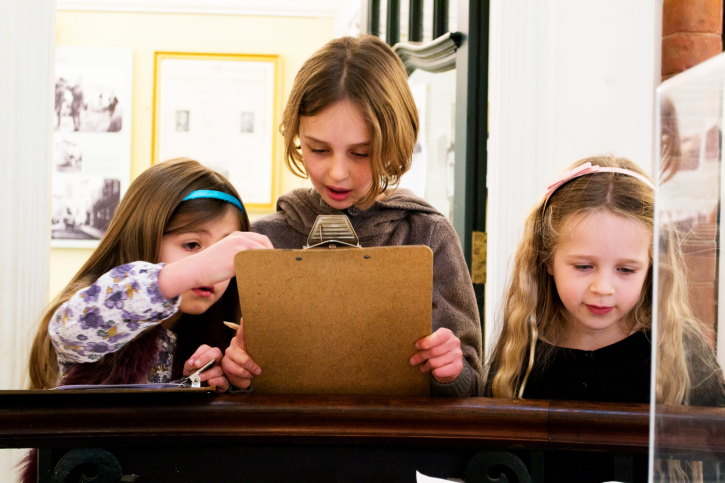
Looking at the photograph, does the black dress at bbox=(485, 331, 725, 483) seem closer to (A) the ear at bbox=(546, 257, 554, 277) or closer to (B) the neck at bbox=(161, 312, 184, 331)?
(A) the ear at bbox=(546, 257, 554, 277)

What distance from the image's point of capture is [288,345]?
785mm

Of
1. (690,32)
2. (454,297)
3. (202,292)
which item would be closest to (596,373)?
(454,297)

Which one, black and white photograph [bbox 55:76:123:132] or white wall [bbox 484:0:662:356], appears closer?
white wall [bbox 484:0:662:356]

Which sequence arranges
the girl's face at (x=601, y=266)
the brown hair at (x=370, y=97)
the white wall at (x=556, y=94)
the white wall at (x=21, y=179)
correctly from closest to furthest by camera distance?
the girl's face at (x=601, y=266), the brown hair at (x=370, y=97), the white wall at (x=21, y=179), the white wall at (x=556, y=94)

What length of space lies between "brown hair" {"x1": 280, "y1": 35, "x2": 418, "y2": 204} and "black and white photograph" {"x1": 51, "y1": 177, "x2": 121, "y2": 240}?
9.57 ft

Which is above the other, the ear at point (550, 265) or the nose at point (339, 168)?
the nose at point (339, 168)

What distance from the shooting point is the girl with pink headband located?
1021 mm

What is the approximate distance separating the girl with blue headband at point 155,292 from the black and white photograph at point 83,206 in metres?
2.81

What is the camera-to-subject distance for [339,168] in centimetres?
108

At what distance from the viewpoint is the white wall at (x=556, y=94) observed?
5.57 ft

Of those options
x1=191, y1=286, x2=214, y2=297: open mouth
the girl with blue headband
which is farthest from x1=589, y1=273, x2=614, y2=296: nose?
x1=191, y1=286, x2=214, y2=297: open mouth

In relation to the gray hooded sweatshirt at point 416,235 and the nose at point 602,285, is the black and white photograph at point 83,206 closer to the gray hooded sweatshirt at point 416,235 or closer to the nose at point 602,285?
the gray hooded sweatshirt at point 416,235

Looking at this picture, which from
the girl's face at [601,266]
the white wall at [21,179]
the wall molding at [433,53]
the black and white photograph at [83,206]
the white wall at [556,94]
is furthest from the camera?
the black and white photograph at [83,206]

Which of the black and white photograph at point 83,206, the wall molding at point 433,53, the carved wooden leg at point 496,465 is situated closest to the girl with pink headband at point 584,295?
the carved wooden leg at point 496,465
